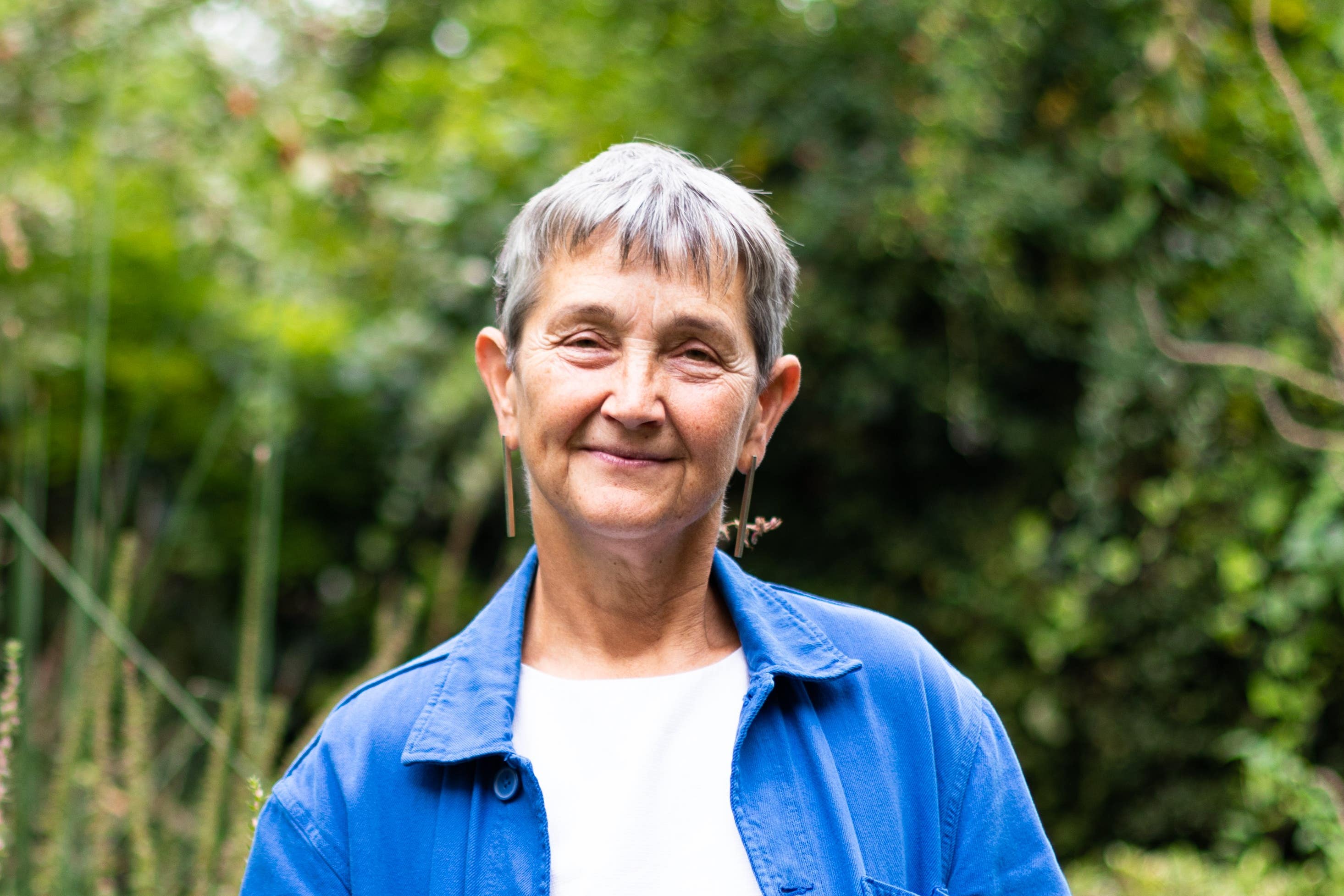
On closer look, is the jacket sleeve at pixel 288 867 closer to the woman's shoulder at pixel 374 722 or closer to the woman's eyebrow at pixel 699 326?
the woman's shoulder at pixel 374 722

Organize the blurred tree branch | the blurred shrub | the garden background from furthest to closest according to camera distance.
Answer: the garden background < the blurred shrub < the blurred tree branch

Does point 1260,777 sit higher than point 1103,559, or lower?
lower

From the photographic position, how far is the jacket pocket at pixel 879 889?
1.32m

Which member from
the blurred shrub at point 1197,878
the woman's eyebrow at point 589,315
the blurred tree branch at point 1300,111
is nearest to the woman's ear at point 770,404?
the woman's eyebrow at point 589,315

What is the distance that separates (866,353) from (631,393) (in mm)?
2757

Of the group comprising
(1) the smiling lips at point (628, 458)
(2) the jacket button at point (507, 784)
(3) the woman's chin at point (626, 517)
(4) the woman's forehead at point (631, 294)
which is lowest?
(2) the jacket button at point (507, 784)

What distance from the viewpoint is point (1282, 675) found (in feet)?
10.9

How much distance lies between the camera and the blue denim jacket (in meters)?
1.31

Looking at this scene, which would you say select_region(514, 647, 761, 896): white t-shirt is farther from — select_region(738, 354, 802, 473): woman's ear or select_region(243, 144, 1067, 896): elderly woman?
select_region(738, 354, 802, 473): woman's ear

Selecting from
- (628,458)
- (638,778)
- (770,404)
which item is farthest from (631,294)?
(638,778)

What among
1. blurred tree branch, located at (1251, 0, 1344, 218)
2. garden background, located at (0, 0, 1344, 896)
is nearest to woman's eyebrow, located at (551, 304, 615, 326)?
garden background, located at (0, 0, 1344, 896)

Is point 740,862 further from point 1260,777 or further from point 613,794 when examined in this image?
point 1260,777

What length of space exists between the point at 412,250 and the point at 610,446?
3.45 m

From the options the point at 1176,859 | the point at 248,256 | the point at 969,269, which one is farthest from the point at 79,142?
the point at 1176,859
